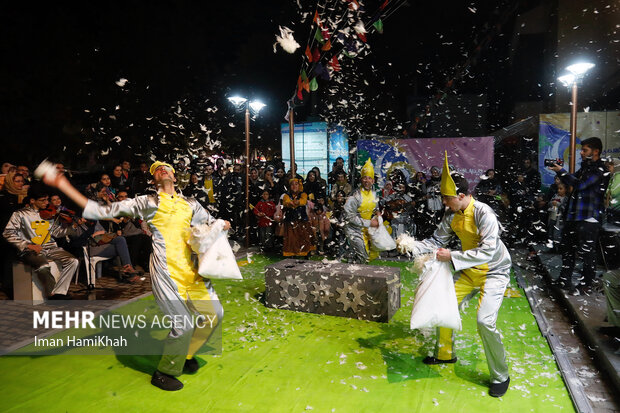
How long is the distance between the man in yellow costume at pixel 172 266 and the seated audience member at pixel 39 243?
3.19 m

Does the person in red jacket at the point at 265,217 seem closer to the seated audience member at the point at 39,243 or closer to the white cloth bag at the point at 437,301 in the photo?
the seated audience member at the point at 39,243

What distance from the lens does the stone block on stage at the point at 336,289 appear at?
5.53 metres

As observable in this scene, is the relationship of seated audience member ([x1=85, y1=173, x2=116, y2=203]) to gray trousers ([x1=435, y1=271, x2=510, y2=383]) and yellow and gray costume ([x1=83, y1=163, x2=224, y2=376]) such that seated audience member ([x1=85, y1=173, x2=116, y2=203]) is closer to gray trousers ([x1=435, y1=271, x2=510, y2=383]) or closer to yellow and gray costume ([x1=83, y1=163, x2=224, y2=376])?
yellow and gray costume ([x1=83, y1=163, x2=224, y2=376])

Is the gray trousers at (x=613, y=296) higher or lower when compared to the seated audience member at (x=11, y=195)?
lower

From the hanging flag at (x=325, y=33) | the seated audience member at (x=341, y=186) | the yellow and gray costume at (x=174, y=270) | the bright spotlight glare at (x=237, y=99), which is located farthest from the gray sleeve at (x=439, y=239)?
the bright spotlight glare at (x=237, y=99)

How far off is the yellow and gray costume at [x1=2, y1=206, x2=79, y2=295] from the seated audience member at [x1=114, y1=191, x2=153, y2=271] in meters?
1.30

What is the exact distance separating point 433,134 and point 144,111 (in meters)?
14.3

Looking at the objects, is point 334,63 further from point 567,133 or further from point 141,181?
point 567,133

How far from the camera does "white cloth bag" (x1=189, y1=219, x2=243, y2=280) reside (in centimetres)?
405

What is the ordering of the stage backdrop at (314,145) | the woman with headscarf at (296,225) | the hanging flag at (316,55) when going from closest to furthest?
the hanging flag at (316,55)
the woman with headscarf at (296,225)
the stage backdrop at (314,145)

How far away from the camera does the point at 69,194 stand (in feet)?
12.4

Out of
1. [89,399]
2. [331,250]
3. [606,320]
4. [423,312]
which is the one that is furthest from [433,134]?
[89,399]

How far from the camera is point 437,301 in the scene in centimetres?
382

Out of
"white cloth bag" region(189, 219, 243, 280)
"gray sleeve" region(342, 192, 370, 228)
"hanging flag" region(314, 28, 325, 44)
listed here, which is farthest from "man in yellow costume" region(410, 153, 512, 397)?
"hanging flag" region(314, 28, 325, 44)
